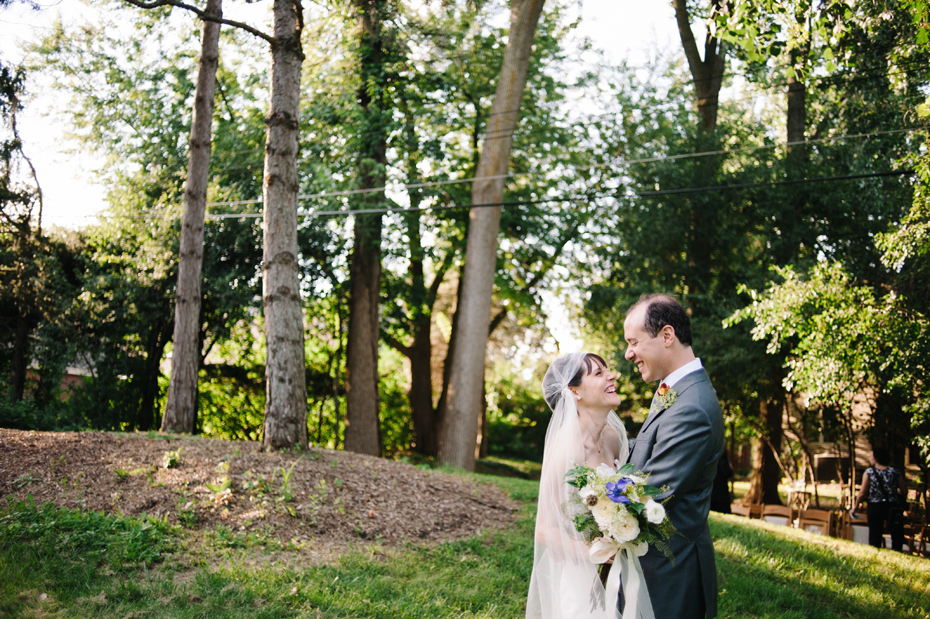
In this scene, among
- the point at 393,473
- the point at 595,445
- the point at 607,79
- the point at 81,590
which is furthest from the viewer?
the point at 607,79

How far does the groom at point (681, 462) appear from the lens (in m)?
2.77

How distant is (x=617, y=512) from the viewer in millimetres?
2803

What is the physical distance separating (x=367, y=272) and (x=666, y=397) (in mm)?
14498

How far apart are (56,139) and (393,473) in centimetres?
1502

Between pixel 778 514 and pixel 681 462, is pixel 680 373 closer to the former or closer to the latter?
pixel 681 462

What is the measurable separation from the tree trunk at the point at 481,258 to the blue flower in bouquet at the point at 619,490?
11919mm

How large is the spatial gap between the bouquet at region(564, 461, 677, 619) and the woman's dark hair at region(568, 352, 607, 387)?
116 cm

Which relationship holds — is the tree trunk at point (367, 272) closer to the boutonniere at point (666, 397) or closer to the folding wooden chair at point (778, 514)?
the folding wooden chair at point (778, 514)

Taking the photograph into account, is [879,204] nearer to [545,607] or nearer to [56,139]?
→ [545,607]

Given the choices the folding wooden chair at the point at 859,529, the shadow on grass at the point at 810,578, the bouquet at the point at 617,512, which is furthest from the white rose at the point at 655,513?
the folding wooden chair at the point at 859,529

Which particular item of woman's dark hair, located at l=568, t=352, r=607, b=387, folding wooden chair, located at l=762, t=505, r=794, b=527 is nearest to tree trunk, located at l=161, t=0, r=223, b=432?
woman's dark hair, located at l=568, t=352, r=607, b=387

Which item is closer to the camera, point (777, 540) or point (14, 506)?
point (14, 506)

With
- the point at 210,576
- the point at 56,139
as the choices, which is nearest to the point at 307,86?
the point at 56,139

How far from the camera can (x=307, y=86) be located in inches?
654
